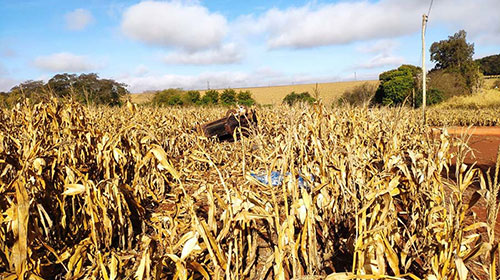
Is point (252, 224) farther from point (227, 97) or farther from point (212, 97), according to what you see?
point (212, 97)

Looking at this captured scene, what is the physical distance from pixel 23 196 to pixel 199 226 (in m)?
0.81

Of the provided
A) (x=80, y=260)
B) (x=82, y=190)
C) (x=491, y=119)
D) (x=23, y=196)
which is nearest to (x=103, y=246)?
(x=80, y=260)

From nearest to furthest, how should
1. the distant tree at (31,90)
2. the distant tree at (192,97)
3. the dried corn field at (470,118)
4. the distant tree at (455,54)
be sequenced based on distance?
the distant tree at (31,90)
the dried corn field at (470,118)
the distant tree at (192,97)
the distant tree at (455,54)

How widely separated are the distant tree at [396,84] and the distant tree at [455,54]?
14.4 ft

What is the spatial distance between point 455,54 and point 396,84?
1179cm

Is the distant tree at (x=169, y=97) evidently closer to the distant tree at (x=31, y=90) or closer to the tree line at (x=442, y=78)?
the distant tree at (x=31, y=90)

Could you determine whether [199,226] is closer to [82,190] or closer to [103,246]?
[82,190]

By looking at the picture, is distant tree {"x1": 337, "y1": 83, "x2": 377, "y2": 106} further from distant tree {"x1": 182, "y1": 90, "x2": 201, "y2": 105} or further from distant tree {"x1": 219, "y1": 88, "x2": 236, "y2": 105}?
distant tree {"x1": 182, "y1": 90, "x2": 201, "y2": 105}

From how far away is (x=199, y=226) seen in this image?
1.34 meters

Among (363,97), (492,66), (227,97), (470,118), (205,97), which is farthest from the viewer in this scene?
(492,66)

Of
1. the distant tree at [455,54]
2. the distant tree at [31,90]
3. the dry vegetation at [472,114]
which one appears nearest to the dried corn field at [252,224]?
the distant tree at [31,90]

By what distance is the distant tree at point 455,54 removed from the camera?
2522cm

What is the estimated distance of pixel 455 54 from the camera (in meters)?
28.7

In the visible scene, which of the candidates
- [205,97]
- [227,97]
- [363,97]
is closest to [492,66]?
[227,97]
